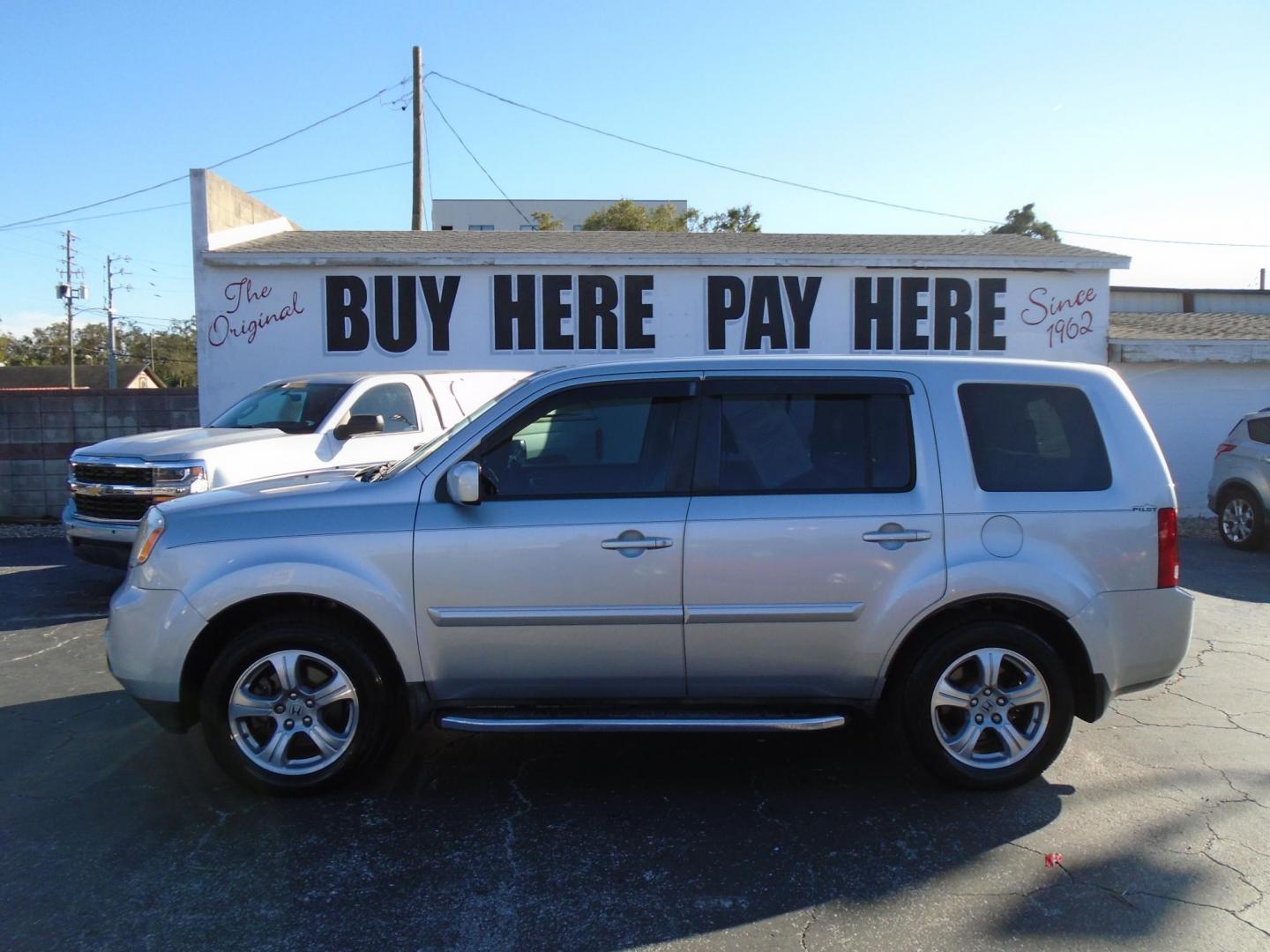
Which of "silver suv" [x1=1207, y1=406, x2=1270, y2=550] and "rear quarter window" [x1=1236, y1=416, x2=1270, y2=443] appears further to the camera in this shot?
"rear quarter window" [x1=1236, y1=416, x2=1270, y2=443]

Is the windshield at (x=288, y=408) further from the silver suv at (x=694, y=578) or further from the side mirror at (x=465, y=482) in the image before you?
the side mirror at (x=465, y=482)

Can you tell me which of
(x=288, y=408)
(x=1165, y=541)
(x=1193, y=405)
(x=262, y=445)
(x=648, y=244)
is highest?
(x=648, y=244)

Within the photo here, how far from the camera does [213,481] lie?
305 inches

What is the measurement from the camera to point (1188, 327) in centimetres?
1612

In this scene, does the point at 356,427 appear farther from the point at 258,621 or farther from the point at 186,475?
the point at 258,621

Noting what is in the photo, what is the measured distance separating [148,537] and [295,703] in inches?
38.8

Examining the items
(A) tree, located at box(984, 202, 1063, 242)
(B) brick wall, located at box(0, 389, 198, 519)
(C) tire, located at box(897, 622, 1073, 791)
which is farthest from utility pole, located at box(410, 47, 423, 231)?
(A) tree, located at box(984, 202, 1063, 242)

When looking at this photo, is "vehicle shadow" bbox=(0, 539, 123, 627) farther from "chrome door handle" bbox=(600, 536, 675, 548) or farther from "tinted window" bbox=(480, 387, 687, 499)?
"chrome door handle" bbox=(600, 536, 675, 548)

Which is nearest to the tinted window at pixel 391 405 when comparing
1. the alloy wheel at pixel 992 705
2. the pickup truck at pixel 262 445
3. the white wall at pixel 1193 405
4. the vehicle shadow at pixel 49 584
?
the pickup truck at pixel 262 445

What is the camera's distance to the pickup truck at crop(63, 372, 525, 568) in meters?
7.77

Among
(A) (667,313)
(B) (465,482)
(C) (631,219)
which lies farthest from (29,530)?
(C) (631,219)

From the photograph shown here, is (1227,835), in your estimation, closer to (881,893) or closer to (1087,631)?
(1087,631)

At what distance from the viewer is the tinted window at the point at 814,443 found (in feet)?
13.8

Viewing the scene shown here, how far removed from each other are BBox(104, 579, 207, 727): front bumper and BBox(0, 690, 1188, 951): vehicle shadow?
20.0 inches
